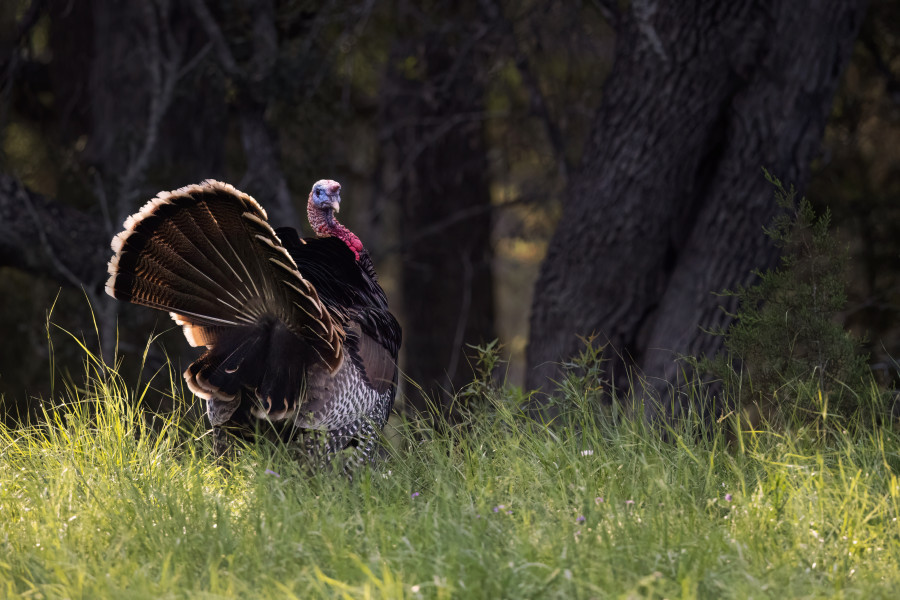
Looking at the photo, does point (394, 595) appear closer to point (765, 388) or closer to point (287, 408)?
point (287, 408)

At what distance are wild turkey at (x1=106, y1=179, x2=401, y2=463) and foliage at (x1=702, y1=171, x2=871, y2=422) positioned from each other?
4.89 ft

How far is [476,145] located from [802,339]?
5925mm

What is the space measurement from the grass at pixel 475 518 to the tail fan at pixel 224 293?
32 cm

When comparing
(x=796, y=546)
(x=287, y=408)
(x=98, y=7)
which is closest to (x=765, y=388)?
A: (x=796, y=546)

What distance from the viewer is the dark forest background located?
5766 mm

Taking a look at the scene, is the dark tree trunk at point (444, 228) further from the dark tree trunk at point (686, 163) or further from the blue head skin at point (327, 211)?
the blue head skin at point (327, 211)

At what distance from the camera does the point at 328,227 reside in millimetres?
4785

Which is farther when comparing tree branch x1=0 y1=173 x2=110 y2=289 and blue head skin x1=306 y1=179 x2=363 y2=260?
tree branch x1=0 y1=173 x2=110 y2=289

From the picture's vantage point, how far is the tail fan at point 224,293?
3906 millimetres

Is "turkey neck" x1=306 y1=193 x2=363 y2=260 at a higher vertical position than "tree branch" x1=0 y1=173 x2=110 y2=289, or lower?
higher

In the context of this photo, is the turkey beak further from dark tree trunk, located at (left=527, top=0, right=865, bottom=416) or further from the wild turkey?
dark tree trunk, located at (left=527, top=0, right=865, bottom=416)

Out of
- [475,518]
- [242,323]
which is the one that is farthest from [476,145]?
[475,518]

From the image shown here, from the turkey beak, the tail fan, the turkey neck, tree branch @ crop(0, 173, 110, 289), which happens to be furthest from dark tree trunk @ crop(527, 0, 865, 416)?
tree branch @ crop(0, 173, 110, 289)

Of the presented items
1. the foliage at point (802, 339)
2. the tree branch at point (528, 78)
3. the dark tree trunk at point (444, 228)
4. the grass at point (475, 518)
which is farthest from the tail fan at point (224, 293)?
the dark tree trunk at point (444, 228)
